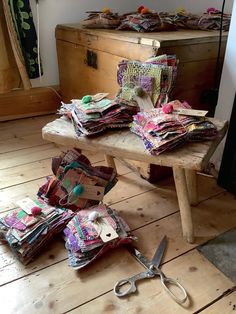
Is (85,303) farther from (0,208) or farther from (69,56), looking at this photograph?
(69,56)

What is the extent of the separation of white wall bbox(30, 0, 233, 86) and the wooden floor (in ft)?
2.82

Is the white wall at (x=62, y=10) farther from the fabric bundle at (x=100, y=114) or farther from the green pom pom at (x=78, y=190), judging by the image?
the green pom pom at (x=78, y=190)

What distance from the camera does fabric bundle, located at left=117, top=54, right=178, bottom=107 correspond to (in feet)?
3.17

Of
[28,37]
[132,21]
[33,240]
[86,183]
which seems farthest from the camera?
[28,37]

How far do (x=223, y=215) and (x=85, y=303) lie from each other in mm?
561

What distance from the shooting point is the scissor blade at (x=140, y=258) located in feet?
2.81

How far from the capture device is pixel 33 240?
0.87 meters

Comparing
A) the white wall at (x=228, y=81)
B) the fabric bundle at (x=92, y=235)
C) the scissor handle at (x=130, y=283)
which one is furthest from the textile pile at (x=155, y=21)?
the scissor handle at (x=130, y=283)

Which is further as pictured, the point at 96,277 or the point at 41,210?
the point at 41,210

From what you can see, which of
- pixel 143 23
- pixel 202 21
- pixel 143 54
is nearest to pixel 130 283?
pixel 143 54

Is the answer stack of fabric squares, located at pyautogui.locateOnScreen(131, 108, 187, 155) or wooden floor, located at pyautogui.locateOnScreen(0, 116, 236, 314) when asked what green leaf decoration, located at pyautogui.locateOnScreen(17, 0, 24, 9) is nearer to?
wooden floor, located at pyautogui.locateOnScreen(0, 116, 236, 314)

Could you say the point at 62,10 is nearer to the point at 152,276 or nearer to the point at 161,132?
the point at 161,132

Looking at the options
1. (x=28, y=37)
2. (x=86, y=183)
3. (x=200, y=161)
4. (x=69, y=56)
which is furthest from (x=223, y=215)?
(x=28, y=37)

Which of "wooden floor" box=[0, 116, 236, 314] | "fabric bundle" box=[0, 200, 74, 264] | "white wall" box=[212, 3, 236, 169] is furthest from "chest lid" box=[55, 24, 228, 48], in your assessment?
"fabric bundle" box=[0, 200, 74, 264]
